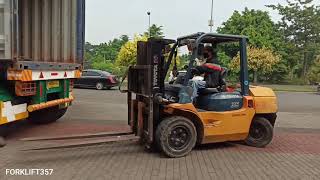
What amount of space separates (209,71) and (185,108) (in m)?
0.96

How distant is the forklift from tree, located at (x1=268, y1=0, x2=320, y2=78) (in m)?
58.3

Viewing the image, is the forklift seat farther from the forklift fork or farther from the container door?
the container door

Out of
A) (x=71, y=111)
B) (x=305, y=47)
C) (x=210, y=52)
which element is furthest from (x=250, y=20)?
(x=210, y=52)

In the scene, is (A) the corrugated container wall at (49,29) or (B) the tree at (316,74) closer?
(A) the corrugated container wall at (49,29)

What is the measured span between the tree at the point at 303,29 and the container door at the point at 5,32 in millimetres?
60676

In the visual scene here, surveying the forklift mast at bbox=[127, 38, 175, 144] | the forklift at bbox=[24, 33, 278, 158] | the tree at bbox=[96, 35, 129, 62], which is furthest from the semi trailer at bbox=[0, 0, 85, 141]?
the tree at bbox=[96, 35, 129, 62]

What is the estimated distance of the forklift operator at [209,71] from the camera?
8.38 meters

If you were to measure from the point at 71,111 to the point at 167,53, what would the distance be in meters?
7.29

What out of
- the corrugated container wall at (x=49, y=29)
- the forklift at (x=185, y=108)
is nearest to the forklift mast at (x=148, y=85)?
the forklift at (x=185, y=108)

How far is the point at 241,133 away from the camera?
28.5 feet

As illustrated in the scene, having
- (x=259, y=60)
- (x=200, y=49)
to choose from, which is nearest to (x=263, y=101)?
(x=200, y=49)

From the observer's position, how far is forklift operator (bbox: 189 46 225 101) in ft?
27.5

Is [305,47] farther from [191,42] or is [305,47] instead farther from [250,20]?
[191,42]

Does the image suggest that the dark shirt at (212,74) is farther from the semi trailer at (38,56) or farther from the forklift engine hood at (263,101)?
the semi trailer at (38,56)
